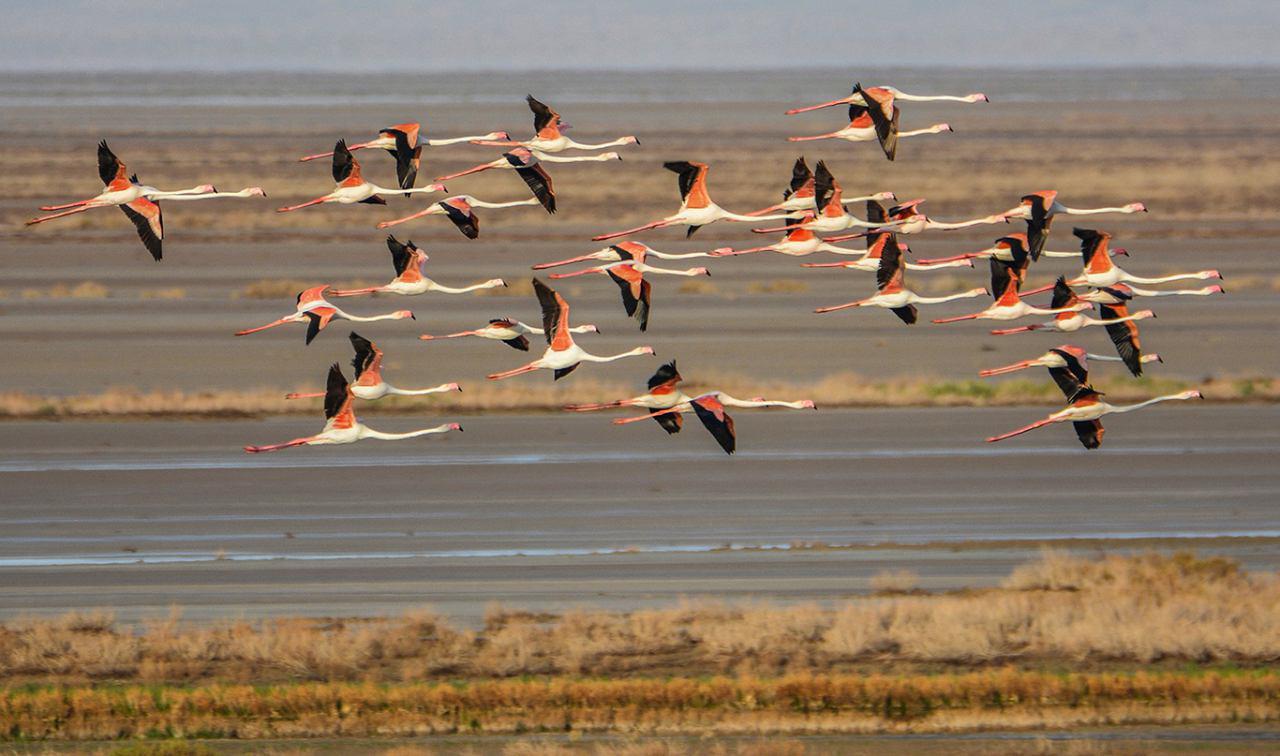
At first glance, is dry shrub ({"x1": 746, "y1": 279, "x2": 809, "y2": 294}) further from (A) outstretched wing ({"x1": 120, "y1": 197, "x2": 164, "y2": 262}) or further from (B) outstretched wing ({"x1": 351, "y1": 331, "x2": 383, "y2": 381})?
(B) outstretched wing ({"x1": 351, "y1": 331, "x2": 383, "y2": 381})

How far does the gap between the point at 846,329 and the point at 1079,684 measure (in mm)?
37531

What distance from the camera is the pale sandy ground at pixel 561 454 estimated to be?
123ft

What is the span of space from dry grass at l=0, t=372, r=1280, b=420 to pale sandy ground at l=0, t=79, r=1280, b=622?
1061mm

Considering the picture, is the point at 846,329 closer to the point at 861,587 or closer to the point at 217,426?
the point at 217,426

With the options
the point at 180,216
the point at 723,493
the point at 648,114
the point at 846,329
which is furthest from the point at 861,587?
the point at 648,114

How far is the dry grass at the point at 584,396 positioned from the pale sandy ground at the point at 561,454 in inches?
41.8

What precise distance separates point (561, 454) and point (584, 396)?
15.0 ft

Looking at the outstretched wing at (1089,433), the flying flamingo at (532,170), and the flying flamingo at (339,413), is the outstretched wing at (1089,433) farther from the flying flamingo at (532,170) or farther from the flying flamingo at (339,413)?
the flying flamingo at (339,413)

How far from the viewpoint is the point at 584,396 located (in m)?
53.9

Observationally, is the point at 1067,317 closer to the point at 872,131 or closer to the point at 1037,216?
the point at 1037,216

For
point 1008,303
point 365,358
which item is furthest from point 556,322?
point 1008,303

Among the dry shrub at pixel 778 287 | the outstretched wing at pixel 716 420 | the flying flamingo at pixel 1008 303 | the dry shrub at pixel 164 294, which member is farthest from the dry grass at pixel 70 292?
the outstretched wing at pixel 716 420

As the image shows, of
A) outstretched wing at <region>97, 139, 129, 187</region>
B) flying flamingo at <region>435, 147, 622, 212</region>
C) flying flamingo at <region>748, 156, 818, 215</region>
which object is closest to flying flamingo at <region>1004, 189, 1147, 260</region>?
flying flamingo at <region>748, 156, 818, 215</region>

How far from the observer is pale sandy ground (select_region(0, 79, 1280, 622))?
123 feet
